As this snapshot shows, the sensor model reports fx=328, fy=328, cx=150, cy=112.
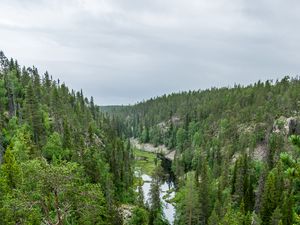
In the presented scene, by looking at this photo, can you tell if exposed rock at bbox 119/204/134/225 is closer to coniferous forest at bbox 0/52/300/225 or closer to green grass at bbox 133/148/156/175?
coniferous forest at bbox 0/52/300/225

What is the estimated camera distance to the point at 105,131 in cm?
14038

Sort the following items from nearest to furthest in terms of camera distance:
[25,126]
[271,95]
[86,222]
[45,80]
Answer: [86,222]
[25,126]
[45,80]
[271,95]

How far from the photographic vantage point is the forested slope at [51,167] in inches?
910

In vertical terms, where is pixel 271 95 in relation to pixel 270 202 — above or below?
above

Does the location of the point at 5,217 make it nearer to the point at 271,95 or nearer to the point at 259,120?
the point at 259,120

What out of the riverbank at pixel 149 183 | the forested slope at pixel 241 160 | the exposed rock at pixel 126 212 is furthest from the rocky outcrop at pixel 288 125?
the exposed rock at pixel 126 212

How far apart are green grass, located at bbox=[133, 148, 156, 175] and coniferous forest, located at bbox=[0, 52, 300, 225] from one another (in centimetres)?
297

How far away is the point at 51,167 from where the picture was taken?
73.7 feet

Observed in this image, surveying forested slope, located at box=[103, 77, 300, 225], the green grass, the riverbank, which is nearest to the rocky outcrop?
forested slope, located at box=[103, 77, 300, 225]

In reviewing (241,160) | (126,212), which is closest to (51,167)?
(126,212)

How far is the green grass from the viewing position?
15102 centimetres

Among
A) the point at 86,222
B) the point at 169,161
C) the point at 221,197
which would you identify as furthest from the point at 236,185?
the point at 169,161

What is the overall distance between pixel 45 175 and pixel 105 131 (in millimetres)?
119306

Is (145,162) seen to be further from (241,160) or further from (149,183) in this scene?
(241,160)
